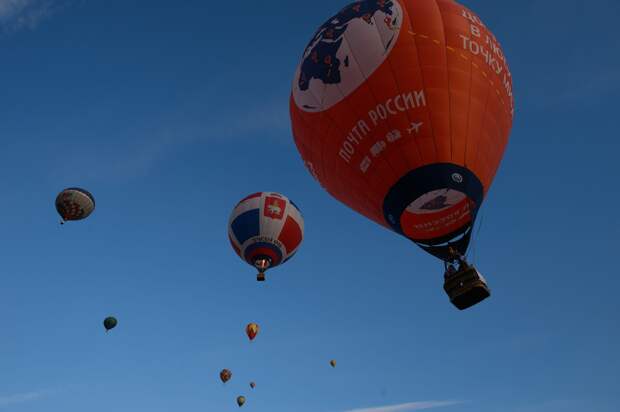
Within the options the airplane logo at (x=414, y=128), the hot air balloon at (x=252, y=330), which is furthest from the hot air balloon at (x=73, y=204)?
the airplane logo at (x=414, y=128)

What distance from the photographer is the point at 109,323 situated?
29125 millimetres

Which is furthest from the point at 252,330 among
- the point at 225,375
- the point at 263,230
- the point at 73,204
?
the point at 73,204

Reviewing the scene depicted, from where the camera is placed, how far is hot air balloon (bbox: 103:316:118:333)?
29.0 m

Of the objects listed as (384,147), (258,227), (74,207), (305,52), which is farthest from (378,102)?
(74,207)

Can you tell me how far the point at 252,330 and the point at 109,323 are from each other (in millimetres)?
8424

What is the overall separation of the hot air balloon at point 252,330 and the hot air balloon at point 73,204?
1140 cm

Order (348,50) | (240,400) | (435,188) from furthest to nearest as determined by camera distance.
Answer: (240,400) → (348,50) → (435,188)

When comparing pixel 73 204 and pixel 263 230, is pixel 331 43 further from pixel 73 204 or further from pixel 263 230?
pixel 73 204

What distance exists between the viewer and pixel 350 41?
12.8 metres

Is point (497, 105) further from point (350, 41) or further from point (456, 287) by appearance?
point (456, 287)

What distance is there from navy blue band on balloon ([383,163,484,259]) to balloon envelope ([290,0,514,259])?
3 cm

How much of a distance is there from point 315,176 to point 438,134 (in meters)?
4.59

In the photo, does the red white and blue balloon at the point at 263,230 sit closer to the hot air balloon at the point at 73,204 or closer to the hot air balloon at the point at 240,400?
the hot air balloon at the point at 73,204

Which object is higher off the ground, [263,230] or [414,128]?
[263,230]
